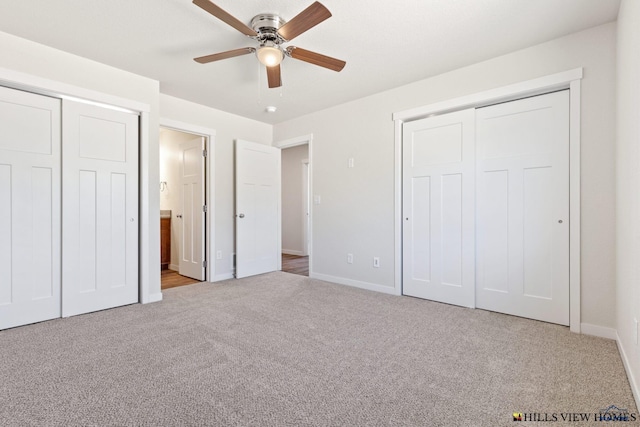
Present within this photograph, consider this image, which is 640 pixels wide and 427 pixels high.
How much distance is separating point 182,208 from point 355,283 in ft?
9.43

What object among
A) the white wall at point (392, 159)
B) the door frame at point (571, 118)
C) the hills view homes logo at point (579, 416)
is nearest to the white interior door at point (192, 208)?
the white wall at point (392, 159)

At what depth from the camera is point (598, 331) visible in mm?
2404

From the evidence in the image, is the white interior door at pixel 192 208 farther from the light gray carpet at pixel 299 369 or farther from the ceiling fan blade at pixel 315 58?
the ceiling fan blade at pixel 315 58

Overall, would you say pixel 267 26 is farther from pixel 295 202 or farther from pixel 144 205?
pixel 295 202

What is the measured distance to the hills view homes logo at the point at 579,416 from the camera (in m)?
1.46

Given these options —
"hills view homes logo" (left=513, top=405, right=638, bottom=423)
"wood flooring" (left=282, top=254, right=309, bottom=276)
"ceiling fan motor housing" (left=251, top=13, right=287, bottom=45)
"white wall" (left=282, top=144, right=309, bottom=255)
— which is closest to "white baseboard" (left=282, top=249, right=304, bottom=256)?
"white wall" (left=282, top=144, right=309, bottom=255)

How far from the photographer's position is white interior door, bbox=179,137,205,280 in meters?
4.36

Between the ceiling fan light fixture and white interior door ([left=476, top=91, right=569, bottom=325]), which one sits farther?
white interior door ([left=476, top=91, right=569, bottom=325])

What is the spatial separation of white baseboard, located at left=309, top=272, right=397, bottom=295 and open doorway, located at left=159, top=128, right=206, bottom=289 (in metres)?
1.65

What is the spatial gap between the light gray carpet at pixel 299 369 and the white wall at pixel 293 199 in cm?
402

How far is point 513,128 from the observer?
112 inches

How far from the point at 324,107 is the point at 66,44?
9.11 ft

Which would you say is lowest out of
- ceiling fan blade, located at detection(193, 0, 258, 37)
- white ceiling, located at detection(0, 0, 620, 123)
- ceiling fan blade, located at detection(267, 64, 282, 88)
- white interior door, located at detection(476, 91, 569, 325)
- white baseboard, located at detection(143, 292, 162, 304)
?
white baseboard, located at detection(143, 292, 162, 304)

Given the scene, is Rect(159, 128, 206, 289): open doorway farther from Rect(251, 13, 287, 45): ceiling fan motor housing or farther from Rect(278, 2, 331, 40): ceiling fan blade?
Rect(278, 2, 331, 40): ceiling fan blade
